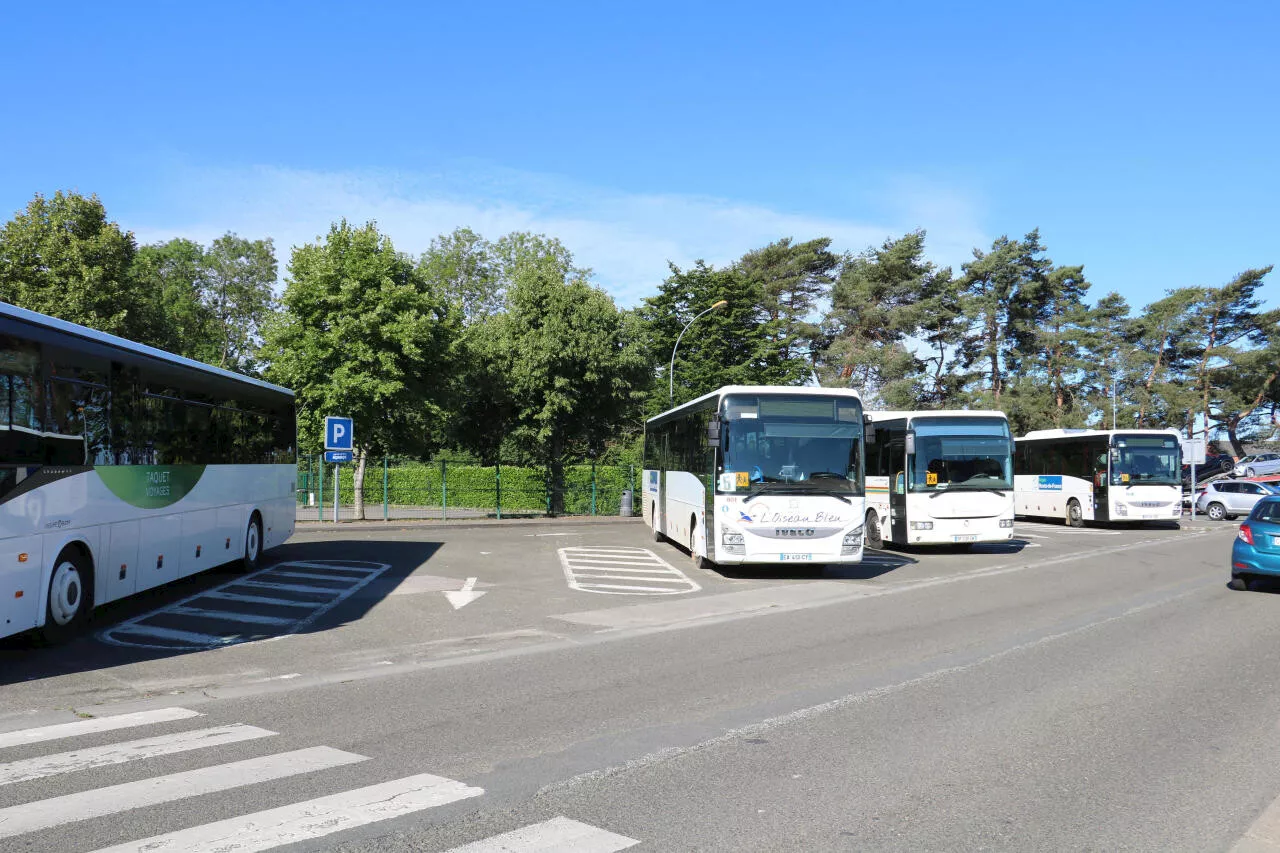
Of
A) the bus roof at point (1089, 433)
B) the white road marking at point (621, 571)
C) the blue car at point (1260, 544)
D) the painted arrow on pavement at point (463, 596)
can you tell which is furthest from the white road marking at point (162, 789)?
the bus roof at point (1089, 433)

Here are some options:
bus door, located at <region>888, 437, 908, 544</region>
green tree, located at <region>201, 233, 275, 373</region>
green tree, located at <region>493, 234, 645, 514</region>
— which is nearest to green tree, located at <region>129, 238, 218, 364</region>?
green tree, located at <region>201, 233, 275, 373</region>

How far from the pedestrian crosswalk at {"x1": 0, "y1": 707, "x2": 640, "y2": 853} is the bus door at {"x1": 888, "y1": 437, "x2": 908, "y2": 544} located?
57.9 ft

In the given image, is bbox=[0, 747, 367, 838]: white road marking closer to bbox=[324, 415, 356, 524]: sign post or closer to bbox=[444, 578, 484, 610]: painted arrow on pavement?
bbox=[444, 578, 484, 610]: painted arrow on pavement

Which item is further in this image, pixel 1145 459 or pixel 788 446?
→ pixel 1145 459

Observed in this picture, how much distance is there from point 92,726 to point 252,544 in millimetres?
9986

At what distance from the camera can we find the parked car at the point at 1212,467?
58031mm

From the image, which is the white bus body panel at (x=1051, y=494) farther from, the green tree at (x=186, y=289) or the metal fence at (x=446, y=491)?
the green tree at (x=186, y=289)

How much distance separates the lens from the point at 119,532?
11.0 m

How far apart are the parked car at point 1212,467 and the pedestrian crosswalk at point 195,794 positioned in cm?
6146

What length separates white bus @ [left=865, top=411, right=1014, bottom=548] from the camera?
21.8 m

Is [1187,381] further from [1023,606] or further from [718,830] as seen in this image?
[718,830]

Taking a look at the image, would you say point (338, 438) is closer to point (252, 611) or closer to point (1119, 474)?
point (252, 611)

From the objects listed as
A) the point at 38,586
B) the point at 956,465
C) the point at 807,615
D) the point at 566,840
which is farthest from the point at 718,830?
the point at 956,465

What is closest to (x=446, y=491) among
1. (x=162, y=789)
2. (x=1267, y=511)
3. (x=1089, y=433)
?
(x=1089, y=433)
